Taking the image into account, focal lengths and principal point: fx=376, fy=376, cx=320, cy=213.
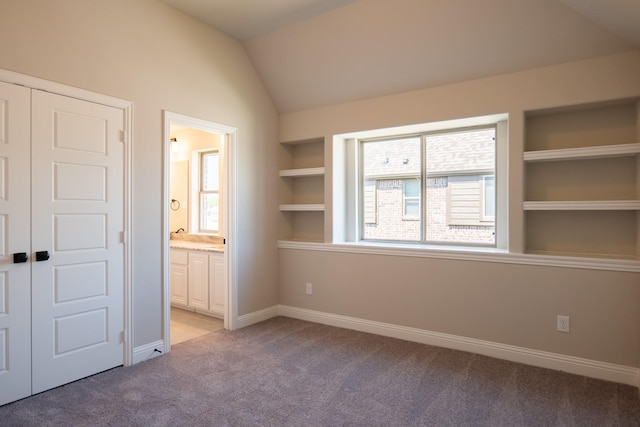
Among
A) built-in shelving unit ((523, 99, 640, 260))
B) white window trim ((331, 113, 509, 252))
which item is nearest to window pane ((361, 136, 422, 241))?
white window trim ((331, 113, 509, 252))

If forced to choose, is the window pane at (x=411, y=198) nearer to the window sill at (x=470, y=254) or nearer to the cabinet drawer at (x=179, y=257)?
the window sill at (x=470, y=254)

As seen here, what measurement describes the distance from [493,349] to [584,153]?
1777 mm

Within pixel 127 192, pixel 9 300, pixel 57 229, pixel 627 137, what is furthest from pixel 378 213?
pixel 9 300

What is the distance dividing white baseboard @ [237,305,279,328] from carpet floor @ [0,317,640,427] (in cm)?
67

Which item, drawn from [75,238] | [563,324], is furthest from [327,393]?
[75,238]

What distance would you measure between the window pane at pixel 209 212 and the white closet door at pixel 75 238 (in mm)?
2421

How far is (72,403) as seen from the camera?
2479 mm

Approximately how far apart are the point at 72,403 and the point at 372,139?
3.62 m

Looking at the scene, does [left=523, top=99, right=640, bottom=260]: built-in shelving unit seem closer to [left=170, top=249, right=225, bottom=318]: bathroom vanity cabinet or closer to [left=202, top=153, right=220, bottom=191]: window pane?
[left=170, top=249, right=225, bottom=318]: bathroom vanity cabinet

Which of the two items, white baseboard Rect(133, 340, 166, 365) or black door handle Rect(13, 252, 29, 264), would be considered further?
white baseboard Rect(133, 340, 166, 365)

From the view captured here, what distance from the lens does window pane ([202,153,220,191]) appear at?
5.46 metres

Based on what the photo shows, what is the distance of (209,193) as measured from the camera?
216 inches

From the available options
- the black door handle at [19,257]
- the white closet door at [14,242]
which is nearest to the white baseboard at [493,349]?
the white closet door at [14,242]

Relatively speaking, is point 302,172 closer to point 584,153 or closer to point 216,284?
point 216,284
